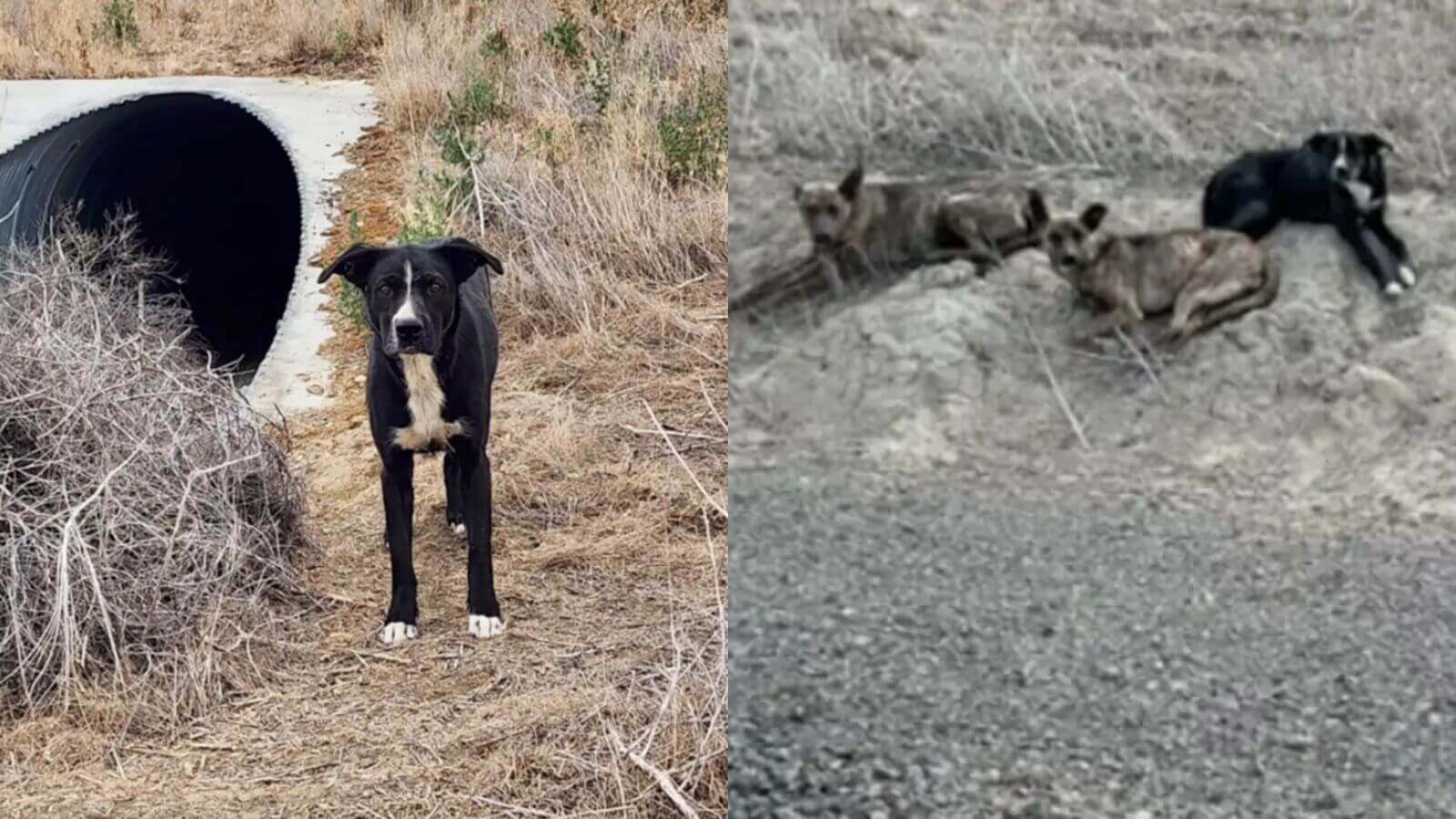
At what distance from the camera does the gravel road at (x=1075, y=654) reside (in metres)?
1.78

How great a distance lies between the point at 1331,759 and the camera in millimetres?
1822

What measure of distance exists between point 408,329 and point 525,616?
1105mm

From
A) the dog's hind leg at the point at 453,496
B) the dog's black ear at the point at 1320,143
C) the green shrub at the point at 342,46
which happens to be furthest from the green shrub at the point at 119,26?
the dog's black ear at the point at 1320,143

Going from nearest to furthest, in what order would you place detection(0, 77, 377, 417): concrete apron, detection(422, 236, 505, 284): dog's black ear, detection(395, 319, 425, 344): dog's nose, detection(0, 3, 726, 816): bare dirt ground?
1. detection(0, 3, 726, 816): bare dirt ground
2. detection(395, 319, 425, 344): dog's nose
3. detection(422, 236, 505, 284): dog's black ear
4. detection(0, 77, 377, 417): concrete apron

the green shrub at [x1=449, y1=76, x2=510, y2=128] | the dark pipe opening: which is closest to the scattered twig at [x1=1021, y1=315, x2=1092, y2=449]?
the dark pipe opening

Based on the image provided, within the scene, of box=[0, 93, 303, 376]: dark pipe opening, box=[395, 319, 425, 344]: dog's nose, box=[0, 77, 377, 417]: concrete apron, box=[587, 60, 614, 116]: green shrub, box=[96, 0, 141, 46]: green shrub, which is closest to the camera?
box=[395, 319, 425, 344]: dog's nose

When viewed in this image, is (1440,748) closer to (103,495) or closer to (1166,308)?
(1166,308)

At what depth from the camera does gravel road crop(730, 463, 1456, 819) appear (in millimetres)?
1783

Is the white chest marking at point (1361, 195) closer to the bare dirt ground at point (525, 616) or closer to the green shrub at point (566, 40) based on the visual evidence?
the bare dirt ground at point (525, 616)

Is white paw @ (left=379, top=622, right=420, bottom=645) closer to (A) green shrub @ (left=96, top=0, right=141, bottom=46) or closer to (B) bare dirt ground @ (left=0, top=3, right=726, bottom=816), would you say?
(B) bare dirt ground @ (left=0, top=3, right=726, bottom=816)

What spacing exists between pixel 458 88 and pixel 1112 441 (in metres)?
9.75

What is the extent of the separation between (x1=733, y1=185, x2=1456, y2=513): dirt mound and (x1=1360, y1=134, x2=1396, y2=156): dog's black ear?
57 millimetres

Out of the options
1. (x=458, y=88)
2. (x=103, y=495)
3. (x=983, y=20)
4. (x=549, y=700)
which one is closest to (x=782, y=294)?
(x=983, y=20)

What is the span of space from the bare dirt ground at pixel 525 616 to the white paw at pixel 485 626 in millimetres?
41
